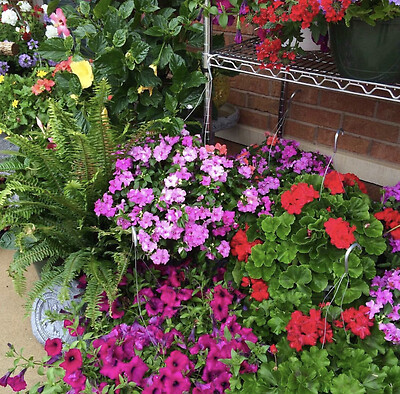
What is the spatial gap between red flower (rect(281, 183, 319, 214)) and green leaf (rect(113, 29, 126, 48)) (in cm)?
85

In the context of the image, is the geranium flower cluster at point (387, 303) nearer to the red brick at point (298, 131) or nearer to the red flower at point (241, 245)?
the red flower at point (241, 245)

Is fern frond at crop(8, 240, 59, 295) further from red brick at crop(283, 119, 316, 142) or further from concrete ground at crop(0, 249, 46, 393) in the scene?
red brick at crop(283, 119, 316, 142)

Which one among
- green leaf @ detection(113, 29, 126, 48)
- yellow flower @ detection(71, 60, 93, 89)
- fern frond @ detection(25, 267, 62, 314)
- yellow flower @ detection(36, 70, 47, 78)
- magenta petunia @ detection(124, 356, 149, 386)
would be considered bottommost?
magenta petunia @ detection(124, 356, 149, 386)

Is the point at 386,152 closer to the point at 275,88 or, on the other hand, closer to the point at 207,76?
the point at 275,88

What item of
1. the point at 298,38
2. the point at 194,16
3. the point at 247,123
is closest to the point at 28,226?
the point at 194,16

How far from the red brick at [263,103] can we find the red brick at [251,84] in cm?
3

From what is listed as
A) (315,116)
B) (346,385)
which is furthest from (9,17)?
(346,385)

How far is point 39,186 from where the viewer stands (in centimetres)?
160

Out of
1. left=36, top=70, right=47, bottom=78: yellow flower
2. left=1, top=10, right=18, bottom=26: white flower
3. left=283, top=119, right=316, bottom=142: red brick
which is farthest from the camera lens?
left=1, top=10, right=18, bottom=26: white flower

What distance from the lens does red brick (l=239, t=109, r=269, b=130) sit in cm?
219

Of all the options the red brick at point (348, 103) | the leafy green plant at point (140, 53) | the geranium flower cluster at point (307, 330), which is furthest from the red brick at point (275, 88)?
the geranium flower cluster at point (307, 330)

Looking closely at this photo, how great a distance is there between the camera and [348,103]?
187cm

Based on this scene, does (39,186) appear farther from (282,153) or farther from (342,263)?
(342,263)

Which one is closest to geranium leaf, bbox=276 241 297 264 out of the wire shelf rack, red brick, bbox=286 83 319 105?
the wire shelf rack
